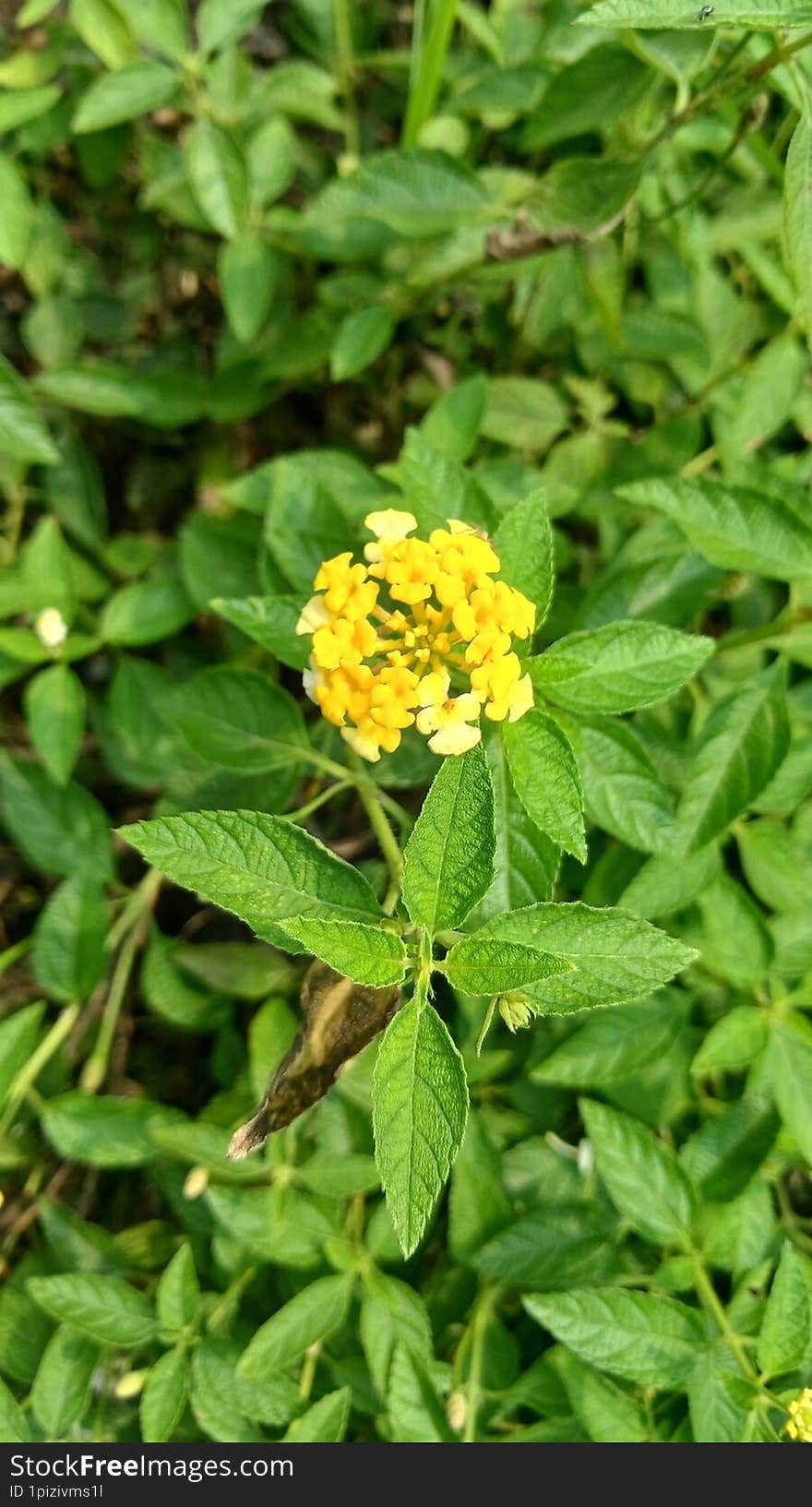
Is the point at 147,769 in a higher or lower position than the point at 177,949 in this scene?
higher

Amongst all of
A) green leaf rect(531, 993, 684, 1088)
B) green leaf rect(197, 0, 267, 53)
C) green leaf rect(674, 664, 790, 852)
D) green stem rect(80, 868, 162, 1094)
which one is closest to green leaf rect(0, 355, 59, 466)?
green leaf rect(197, 0, 267, 53)

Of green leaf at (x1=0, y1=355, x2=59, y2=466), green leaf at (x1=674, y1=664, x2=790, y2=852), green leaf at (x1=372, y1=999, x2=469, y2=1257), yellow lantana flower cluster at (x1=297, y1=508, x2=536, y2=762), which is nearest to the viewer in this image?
green leaf at (x1=372, y1=999, x2=469, y2=1257)

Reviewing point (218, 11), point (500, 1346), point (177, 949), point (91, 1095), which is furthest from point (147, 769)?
point (218, 11)

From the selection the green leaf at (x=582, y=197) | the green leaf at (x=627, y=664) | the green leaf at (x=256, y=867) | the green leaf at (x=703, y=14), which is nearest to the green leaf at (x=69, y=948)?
the green leaf at (x=256, y=867)

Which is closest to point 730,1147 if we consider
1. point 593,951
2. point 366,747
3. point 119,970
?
point 593,951

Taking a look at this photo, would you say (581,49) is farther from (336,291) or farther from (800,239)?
(800,239)

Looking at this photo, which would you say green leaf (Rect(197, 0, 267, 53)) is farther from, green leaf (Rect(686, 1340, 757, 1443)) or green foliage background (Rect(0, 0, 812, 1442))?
green leaf (Rect(686, 1340, 757, 1443))

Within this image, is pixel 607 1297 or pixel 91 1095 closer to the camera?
pixel 607 1297
